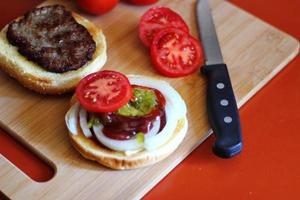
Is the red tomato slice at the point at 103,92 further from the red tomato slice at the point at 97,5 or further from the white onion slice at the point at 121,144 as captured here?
the red tomato slice at the point at 97,5

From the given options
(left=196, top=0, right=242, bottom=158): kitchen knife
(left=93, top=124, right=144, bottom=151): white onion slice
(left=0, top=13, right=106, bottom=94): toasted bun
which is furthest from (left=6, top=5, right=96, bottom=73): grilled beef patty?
(left=196, top=0, right=242, bottom=158): kitchen knife

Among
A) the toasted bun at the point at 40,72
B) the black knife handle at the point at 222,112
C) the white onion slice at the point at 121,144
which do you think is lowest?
the black knife handle at the point at 222,112

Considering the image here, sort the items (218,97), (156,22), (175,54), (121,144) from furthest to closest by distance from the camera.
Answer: (156,22), (175,54), (218,97), (121,144)

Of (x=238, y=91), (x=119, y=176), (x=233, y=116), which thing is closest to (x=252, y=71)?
(x=238, y=91)

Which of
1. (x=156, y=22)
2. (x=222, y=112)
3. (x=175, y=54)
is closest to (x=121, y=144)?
(x=222, y=112)

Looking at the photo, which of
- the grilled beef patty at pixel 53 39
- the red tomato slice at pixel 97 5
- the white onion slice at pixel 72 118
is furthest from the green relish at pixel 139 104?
the red tomato slice at pixel 97 5

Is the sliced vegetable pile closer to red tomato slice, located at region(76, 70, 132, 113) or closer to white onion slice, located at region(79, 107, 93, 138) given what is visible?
red tomato slice, located at region(76, 70, 132, 113)

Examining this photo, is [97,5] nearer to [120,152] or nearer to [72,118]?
[72,118]

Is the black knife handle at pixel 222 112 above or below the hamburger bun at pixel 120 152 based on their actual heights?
below

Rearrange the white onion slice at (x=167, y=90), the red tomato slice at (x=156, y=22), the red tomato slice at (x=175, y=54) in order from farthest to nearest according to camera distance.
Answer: the red tomato slice at (x=156, y=22) → the red tomato slice at (x=175, y=54) → the white onion slice at (x=167, y=90)
